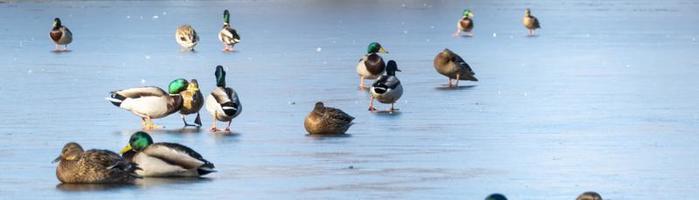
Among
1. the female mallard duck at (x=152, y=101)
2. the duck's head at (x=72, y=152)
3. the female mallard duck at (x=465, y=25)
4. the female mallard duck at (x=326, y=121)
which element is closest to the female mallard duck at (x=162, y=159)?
the duck's head at (x=72, y=152)

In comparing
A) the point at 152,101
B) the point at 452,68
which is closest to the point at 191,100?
the point at 152,101

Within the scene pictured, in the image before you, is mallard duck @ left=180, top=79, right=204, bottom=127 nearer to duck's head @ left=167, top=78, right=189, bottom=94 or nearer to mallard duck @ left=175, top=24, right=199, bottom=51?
duck's head @ left=167, top=78, right=189, bottom=94

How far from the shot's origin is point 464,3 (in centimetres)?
5962

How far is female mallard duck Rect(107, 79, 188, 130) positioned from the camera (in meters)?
16.3

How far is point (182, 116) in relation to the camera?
17406 millimetres

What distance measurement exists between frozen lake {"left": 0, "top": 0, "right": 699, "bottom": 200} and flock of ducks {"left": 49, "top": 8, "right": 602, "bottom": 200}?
145 millimetres

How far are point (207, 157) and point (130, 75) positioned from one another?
10.2 meters

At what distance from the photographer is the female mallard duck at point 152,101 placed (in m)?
16.3

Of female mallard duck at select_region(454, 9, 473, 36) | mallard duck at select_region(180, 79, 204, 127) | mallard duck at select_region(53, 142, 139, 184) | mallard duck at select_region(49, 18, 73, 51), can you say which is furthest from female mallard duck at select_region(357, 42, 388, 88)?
female mallard duck at select_region(454, 9, 473, 36)

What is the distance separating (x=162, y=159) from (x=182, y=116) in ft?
16.3

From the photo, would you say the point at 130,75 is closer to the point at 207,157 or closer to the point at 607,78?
the point at 607,78

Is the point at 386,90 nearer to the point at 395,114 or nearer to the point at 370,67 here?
the point at 395,114

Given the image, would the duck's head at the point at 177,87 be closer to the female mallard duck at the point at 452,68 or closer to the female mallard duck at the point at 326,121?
the female mallard duck at the point at 326,121

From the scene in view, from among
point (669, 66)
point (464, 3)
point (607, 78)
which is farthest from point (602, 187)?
point (464, 3)
